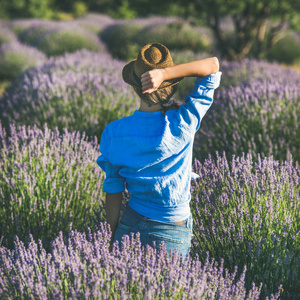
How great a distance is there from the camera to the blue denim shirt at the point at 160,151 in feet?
5.86

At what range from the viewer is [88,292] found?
4.83ft

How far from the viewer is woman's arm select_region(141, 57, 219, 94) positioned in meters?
1.63

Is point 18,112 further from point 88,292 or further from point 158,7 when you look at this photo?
point 158,7

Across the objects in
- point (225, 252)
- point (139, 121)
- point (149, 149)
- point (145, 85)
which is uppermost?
point (145, 85)

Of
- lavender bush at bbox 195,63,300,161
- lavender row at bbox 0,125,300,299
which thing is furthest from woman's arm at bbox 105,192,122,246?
lavender bush at bbox 195,63,300,161

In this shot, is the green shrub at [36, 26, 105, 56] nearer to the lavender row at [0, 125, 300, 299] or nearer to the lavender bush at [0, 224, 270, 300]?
the lavender row at [0, 125, 300, 299]

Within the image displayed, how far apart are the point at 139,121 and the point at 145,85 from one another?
23 centimetres

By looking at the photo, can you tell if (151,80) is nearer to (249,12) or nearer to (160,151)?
(160,151)

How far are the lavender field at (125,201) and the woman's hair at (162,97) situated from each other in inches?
25.7

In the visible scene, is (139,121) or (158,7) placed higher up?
(158,7)

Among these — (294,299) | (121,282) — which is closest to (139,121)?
(121,282)

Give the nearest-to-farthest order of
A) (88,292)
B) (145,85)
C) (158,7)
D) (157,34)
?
1. (88,292)
2. (145,85)
3. (158,7)
4. (157,34)

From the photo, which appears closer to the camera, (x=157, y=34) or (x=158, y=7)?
(x=158, y=7)

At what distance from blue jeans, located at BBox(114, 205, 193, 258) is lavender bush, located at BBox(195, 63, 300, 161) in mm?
1677
